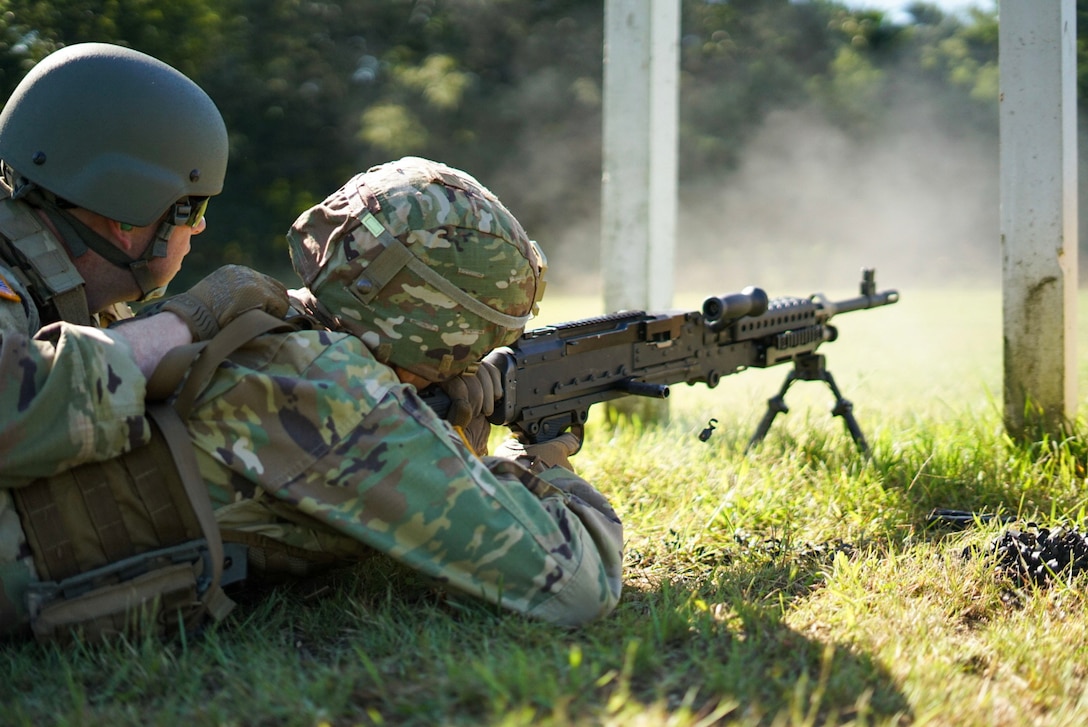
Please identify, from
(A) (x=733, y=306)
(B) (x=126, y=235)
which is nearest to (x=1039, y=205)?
(A) (x=733, y=306)

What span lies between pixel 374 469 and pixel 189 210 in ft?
3.85

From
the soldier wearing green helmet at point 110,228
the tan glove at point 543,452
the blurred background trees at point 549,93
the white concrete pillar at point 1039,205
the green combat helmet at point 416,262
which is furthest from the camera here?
the blurred background trees at point 549,93

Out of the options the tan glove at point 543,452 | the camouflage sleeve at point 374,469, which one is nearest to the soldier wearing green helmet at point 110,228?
the camouflage sleeve at point 374,469

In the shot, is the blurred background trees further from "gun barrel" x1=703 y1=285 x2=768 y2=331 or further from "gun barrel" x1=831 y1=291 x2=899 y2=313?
"gun barrel" x1=703 y1=285 x2=768 y2=331

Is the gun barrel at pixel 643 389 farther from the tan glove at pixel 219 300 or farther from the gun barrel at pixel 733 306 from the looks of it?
the tan glove at pixel 219 300

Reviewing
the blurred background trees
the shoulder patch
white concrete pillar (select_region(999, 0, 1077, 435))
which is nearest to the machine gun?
white concrete pillar (select_region(999, 0, 1077, 435))

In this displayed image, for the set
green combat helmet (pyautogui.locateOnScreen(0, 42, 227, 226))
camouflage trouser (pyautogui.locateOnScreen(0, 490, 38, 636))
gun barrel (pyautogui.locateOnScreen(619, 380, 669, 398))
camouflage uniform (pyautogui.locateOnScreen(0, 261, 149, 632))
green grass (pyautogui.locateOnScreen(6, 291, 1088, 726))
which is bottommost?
green grass (pyautogui.locateOnScreen(6, 291, 1088, 726))

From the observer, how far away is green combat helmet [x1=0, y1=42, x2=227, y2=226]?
270 centimetres

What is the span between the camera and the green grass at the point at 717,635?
6.64 feet

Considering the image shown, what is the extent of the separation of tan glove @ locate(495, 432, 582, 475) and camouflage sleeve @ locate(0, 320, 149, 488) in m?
1.36

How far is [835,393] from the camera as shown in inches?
188

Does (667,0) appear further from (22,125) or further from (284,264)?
(284,264)

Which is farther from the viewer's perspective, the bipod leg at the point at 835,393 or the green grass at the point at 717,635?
the bipod leg at the point at 835,393

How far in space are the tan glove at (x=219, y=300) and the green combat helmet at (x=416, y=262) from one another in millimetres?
220
